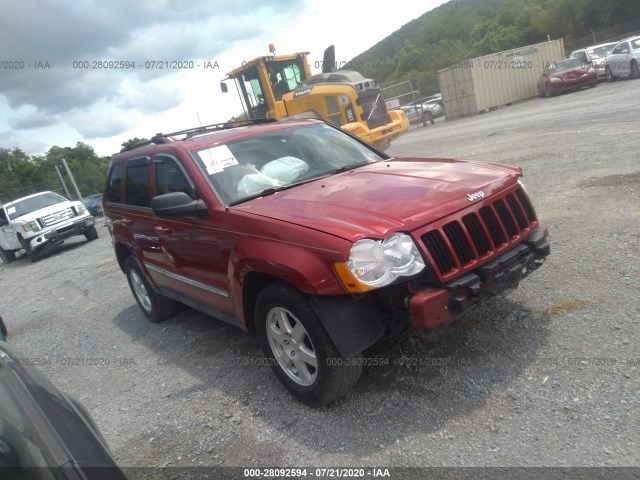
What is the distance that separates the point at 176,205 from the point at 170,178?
2.60ft

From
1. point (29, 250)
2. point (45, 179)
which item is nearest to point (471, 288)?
point (29, 250)

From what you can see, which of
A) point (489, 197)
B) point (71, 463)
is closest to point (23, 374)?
point (71, 463)

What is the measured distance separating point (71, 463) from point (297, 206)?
2.05 metres

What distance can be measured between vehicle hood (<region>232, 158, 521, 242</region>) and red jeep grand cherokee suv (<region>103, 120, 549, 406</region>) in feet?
0.03

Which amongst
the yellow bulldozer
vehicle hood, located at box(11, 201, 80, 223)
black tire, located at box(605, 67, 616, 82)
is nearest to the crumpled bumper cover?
vehicle hood, located at box(11, 201, 80, 223)

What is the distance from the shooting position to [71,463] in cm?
175

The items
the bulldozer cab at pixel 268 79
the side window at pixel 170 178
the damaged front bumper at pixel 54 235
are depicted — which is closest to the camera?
the side window at pixel 170 178

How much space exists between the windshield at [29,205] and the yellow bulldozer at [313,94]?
6.26 m

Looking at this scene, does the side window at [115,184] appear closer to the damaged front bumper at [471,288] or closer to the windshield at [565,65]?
the damaged front bumper at [471,288]

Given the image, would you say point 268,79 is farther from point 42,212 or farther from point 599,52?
point 599,52

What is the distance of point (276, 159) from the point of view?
4.27 meters

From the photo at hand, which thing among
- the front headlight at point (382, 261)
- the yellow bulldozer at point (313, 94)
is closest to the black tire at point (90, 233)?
the yellow bulldozer at point (313, 94)

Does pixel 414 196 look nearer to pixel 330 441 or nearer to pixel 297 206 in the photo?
pixel 297 206

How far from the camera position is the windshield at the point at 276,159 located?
397 cm
